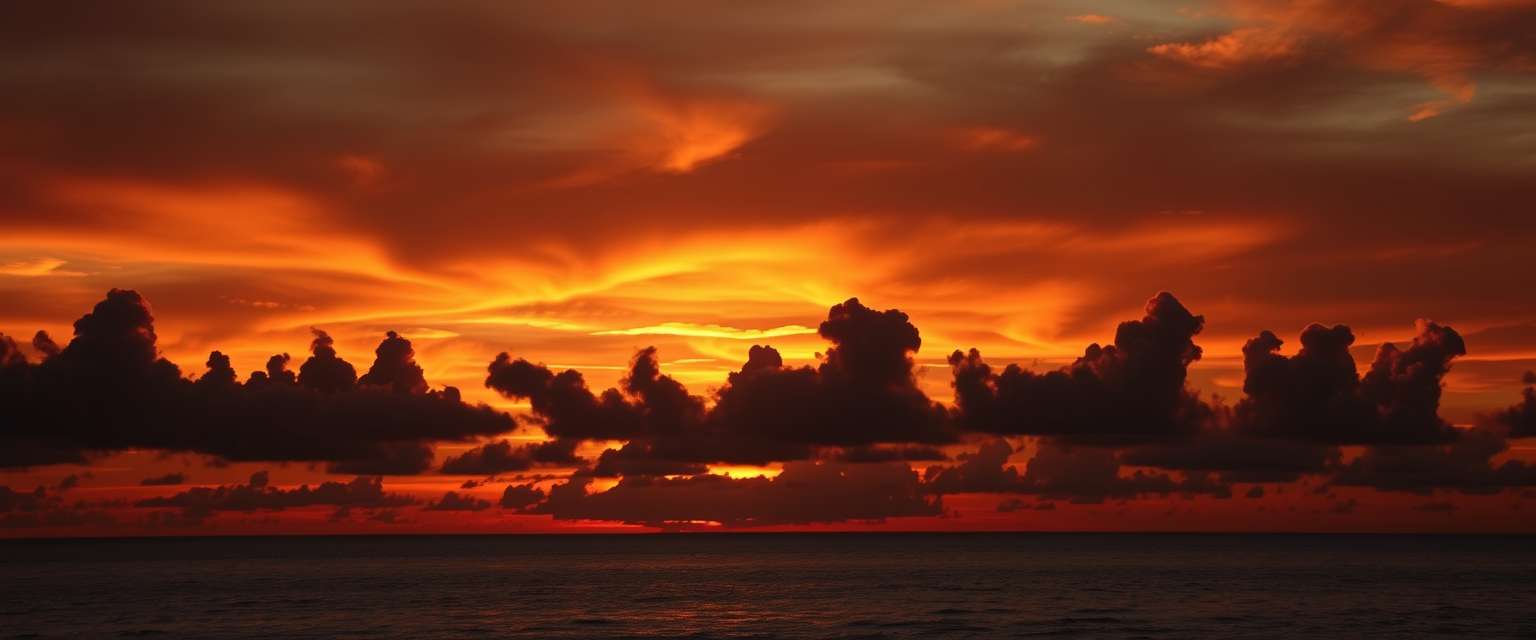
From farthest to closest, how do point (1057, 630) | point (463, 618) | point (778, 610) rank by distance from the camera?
1. point (778, 610)
2. point (463, 618)
3. point (1057, 630)

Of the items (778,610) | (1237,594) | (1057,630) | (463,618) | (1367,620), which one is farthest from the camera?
(1237,594)

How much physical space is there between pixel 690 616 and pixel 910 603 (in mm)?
31611

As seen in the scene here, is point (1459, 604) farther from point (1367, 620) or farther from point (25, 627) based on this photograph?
point (25, 627)

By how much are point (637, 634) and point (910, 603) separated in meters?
51.0

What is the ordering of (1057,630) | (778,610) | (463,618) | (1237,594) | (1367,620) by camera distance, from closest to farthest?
(1057,630) < (1367,620) < (463,618) < (778,610) < (1237,594)

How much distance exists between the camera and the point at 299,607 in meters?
176

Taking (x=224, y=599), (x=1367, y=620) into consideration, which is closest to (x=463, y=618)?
(x=224, y=599)

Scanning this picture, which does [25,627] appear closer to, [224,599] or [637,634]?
[224,599]

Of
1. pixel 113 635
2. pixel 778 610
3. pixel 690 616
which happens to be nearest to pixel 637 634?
pixel 690 616

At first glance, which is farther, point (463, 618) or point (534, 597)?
point (534, 597)

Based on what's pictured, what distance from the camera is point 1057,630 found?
130m

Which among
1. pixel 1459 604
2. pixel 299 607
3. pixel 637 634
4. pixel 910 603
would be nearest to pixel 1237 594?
pixel 1459 604

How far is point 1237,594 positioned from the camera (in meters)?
190

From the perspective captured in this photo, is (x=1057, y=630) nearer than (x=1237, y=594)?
Yes
